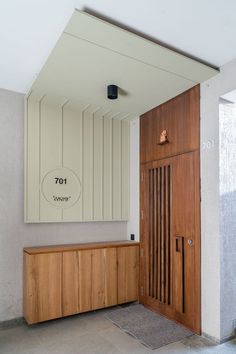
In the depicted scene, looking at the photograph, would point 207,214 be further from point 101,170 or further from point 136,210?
point 101,170

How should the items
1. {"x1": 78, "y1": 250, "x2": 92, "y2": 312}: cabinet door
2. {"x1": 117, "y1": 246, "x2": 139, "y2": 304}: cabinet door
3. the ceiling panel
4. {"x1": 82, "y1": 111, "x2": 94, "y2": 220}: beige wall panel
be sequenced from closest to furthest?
the ceiling panel < {"x1": 78, "y1": 250, "x2": 92, "y2": 312}: cabinet door < {"x1": 117, "y1": 246, "x2": 139, "y2": 304}: cabinet door < {"x1": 82, "y1": 111, "x2": 94, "y2": 220}: beige wall panel

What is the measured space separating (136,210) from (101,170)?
811mm

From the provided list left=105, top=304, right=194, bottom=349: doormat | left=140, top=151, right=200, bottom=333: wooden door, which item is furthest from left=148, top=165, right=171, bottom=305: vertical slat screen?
left=105, top=304, right=194, bottom=349: doormat

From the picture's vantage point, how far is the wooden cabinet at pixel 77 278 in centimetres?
326

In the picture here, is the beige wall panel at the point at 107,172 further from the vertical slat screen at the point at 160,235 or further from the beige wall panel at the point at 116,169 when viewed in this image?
the vertical slat screen at the point at 160,235

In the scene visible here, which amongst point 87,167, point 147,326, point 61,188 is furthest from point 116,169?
point 147,326

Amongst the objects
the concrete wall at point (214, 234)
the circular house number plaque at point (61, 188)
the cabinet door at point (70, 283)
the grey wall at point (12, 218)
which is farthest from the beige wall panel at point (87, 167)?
the concrete wall at point (214, 234)

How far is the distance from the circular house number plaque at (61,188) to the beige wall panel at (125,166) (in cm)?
76

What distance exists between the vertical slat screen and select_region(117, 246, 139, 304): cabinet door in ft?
0.80

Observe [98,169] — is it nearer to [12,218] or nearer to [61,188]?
[61,188]

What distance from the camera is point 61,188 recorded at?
12.4ft

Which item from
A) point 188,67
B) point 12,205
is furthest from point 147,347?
point 188,67

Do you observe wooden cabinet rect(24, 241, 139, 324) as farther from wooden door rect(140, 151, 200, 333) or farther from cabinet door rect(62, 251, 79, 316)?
wooden door rect(140, 151, 200, 333)

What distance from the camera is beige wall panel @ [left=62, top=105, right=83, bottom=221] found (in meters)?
3.85
